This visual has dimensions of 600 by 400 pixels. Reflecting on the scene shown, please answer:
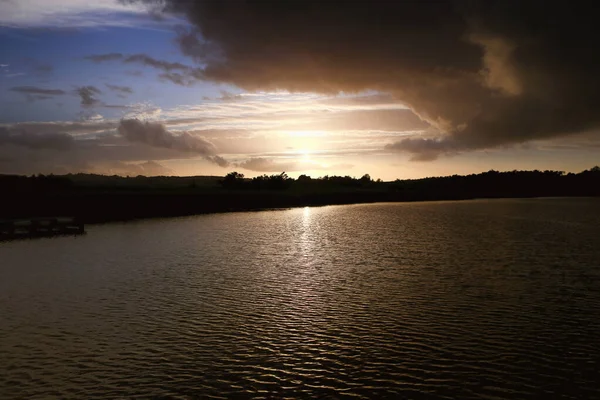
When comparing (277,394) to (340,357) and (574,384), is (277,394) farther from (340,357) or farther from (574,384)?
(574,384)

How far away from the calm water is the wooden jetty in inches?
873

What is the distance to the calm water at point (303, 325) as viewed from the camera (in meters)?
16.9

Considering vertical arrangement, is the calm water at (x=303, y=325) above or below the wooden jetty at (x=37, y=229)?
below

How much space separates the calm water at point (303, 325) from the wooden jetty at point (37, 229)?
22.2 m

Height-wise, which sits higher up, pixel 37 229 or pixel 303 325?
pixel 37 229

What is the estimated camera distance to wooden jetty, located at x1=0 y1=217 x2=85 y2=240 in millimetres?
67500

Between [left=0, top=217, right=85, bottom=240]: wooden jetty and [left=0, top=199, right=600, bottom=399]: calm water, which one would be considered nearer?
[left=0, top=199, right=600, bottom=399]: calm water

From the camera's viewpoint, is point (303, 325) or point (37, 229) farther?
point (37, 229)

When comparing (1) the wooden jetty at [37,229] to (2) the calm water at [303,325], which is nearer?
(2) the calm water at [303,325]

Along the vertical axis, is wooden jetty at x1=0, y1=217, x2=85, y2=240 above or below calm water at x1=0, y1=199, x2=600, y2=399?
above

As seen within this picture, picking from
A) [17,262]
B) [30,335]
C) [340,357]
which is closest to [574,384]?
[340,357]

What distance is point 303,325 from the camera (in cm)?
2411

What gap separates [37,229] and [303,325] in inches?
2455

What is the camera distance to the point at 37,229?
2835 inches
